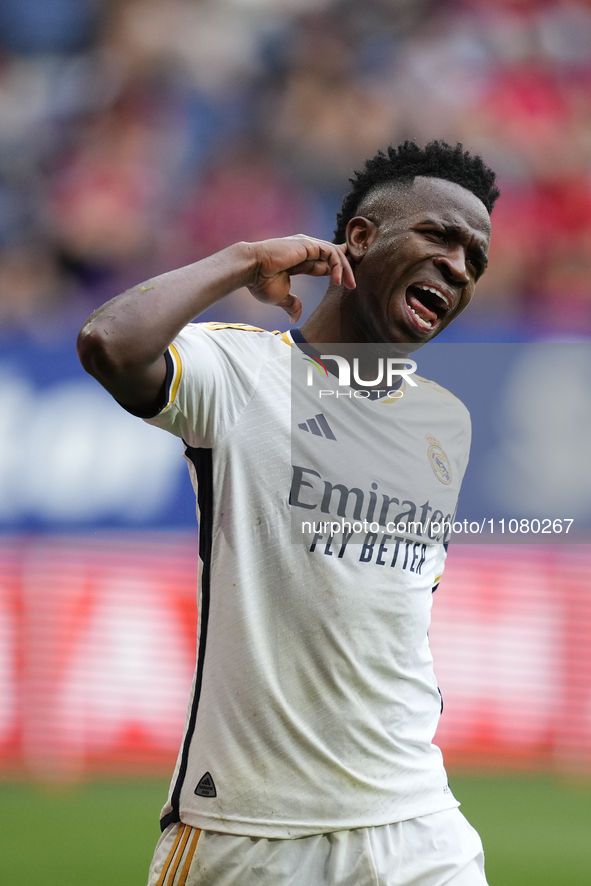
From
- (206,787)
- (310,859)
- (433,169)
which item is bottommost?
(310,859)

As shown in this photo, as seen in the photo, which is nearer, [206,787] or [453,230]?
[206,787]

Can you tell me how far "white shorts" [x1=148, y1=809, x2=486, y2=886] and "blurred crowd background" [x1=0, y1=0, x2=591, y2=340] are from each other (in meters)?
3.84

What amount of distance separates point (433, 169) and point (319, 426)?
81cm

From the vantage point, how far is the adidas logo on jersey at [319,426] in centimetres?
192

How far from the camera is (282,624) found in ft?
5.84

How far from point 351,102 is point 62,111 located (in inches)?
76.0

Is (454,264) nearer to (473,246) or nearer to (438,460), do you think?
(473,246)

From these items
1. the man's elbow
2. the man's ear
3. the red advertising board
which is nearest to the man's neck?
the man's ear

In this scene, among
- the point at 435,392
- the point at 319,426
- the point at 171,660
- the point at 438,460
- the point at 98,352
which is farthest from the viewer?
the point at 171,660

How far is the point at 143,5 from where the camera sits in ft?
20.2

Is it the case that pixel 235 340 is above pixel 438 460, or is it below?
above

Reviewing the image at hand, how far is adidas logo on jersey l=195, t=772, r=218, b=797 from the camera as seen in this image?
173 cm

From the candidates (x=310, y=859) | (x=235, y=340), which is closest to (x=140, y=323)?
(x=235, y=340)

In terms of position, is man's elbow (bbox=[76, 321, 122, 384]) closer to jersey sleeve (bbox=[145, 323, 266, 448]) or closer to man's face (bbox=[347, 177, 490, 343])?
jersey sleeve (bbox=[145, 323, 266, 448])
